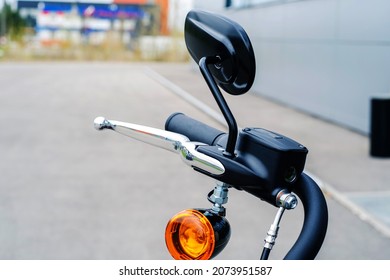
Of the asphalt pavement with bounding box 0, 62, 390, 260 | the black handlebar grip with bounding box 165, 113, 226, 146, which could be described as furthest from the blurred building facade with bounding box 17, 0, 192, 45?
the black handlebar grip with bounding box 165, 113, 226, 146

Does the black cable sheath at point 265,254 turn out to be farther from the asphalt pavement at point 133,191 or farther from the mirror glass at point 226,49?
the asphalt pavement at point 133,191

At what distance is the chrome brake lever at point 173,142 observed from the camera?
1.29 metres

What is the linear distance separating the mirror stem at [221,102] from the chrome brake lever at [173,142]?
4 cm

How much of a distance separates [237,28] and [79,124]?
11.6 m

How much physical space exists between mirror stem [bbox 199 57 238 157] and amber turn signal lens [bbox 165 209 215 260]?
0.49ft

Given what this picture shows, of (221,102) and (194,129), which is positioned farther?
(194,129)

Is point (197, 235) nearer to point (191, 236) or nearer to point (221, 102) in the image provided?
point (191, 236)

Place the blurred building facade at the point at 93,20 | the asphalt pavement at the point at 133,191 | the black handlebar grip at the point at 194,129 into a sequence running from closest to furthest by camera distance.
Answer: the black handlebar grip at the point at 194,129, the asphalt pavement at the point at 133,191, the blurred building facade at the point at 93,20

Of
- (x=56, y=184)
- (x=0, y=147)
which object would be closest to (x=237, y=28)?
(x=56, y=184)

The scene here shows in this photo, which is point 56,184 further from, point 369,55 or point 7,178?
point 369,55

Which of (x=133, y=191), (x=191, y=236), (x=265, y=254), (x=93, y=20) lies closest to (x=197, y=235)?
(x=191, y=236)

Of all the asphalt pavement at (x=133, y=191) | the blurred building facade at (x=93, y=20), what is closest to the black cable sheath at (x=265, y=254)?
the asphalt pavement at (x=133, y=191)

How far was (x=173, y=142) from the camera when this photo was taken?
1.40 meters

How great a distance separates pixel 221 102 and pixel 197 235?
0.94ft
